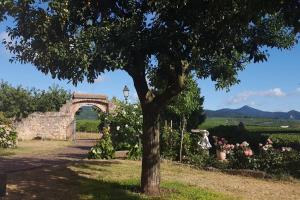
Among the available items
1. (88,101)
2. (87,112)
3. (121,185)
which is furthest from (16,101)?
(87,112)

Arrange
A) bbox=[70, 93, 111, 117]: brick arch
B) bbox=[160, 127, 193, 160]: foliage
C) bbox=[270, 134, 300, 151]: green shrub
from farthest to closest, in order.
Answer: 1. bbox=[70, 93, 111, 117]: brick arch
2. bbox=[160, 127, 193, 160]: foliage
3. bbox=[270, 134, 300, 151]: green shrub

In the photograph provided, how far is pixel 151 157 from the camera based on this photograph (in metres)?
9.49

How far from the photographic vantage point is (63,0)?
7.85 metres

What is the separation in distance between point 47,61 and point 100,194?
2.99 metres

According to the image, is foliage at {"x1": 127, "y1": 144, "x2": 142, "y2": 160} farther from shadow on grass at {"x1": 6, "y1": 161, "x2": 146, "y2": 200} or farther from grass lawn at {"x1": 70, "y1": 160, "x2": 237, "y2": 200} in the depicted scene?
shadow on grass at {"x1": 6, "y1": 161, "x2": 146, "y2": 200}

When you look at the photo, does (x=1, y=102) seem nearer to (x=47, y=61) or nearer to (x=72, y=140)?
(x=72, y=140)

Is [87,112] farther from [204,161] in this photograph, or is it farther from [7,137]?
[204,161]

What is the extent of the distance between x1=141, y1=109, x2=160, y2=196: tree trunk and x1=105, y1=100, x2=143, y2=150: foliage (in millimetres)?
7859

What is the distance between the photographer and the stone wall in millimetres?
32000

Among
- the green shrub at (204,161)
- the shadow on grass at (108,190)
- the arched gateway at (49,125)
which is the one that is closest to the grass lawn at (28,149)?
the arched gateway at (49,125)

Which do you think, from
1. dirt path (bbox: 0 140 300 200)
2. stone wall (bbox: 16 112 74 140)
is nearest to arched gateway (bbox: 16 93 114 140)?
stone wall (bbox: 16 112 74 140)

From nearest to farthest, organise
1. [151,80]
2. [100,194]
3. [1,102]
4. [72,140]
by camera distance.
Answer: [100,194]
[151,80]
[72,140]
[1,102]

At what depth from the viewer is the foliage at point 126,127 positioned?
17766 millimetres

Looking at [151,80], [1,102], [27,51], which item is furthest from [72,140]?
[27,51]
